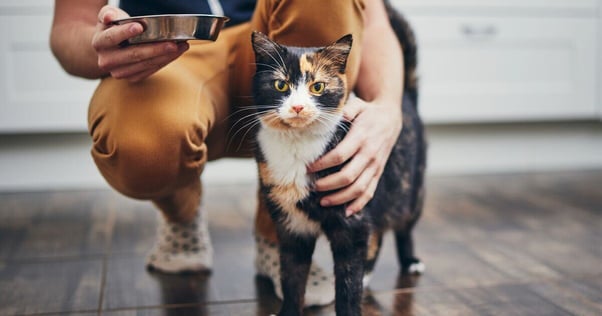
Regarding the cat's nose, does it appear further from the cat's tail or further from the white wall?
the white wall

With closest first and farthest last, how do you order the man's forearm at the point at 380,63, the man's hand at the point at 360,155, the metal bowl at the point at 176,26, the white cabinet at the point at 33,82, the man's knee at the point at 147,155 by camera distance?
Result: the metal bowl at the point at 176,26 → the man's hand at the point at 360,155 → the man's knee at the point at 147,155 → the man's forearm at the point at 380,63 → the white cabinet at the point at 33,82

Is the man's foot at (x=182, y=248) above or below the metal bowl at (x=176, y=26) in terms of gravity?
below

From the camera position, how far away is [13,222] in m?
2.04

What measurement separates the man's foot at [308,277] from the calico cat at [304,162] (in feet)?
0.39

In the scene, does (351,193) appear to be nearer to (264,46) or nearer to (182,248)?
(264,46)

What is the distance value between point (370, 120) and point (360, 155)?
0.28 feet

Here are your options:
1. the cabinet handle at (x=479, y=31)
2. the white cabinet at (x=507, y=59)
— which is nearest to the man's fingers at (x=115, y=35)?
the white cabinet at (x=507, y=59)

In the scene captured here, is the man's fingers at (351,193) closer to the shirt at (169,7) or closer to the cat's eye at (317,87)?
the cat's eye at (317,87)

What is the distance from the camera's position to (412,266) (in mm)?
1562

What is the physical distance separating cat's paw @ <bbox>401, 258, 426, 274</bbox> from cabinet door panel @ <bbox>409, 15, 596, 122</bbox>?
3.81 ft

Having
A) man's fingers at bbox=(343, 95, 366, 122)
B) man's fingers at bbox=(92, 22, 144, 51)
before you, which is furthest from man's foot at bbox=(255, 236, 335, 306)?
man's fingers at bbox=(92, 22, 144, 51)

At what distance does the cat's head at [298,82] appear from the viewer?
107cm

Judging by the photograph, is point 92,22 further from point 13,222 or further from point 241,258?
point 13,222

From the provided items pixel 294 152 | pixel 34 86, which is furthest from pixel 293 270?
pixel 34 86
